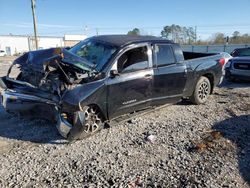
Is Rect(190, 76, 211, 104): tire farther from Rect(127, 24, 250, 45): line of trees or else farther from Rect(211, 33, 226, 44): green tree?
Rect(211, 33, 226, 44): green tree

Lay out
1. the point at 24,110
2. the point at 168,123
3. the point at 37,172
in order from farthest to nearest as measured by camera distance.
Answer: the point at 168,123 < the point at 24,110 < the point at 37,172

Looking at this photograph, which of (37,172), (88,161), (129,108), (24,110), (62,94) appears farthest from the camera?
(129,108)

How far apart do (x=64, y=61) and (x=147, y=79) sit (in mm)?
1839

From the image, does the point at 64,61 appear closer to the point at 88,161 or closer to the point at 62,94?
the point at 62,94

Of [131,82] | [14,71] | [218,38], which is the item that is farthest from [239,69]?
[218,38]

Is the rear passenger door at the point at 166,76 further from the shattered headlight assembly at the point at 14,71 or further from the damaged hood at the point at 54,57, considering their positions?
the shattered headlight assembly at the point at 14,71

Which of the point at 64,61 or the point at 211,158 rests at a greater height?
the point at 64,61

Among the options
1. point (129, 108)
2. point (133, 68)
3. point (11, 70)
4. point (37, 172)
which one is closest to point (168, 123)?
point (129, 108)

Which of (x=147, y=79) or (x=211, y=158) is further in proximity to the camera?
(x=147, y=79)

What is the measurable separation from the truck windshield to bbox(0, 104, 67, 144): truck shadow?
1637mm

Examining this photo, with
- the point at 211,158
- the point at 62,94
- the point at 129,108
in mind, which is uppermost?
the point at 62,94

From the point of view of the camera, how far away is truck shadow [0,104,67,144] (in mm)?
4852

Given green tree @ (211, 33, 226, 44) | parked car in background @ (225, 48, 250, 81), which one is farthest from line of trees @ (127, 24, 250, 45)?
parked car in background @ (225, 48, 250, 81)

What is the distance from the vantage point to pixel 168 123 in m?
5.70
